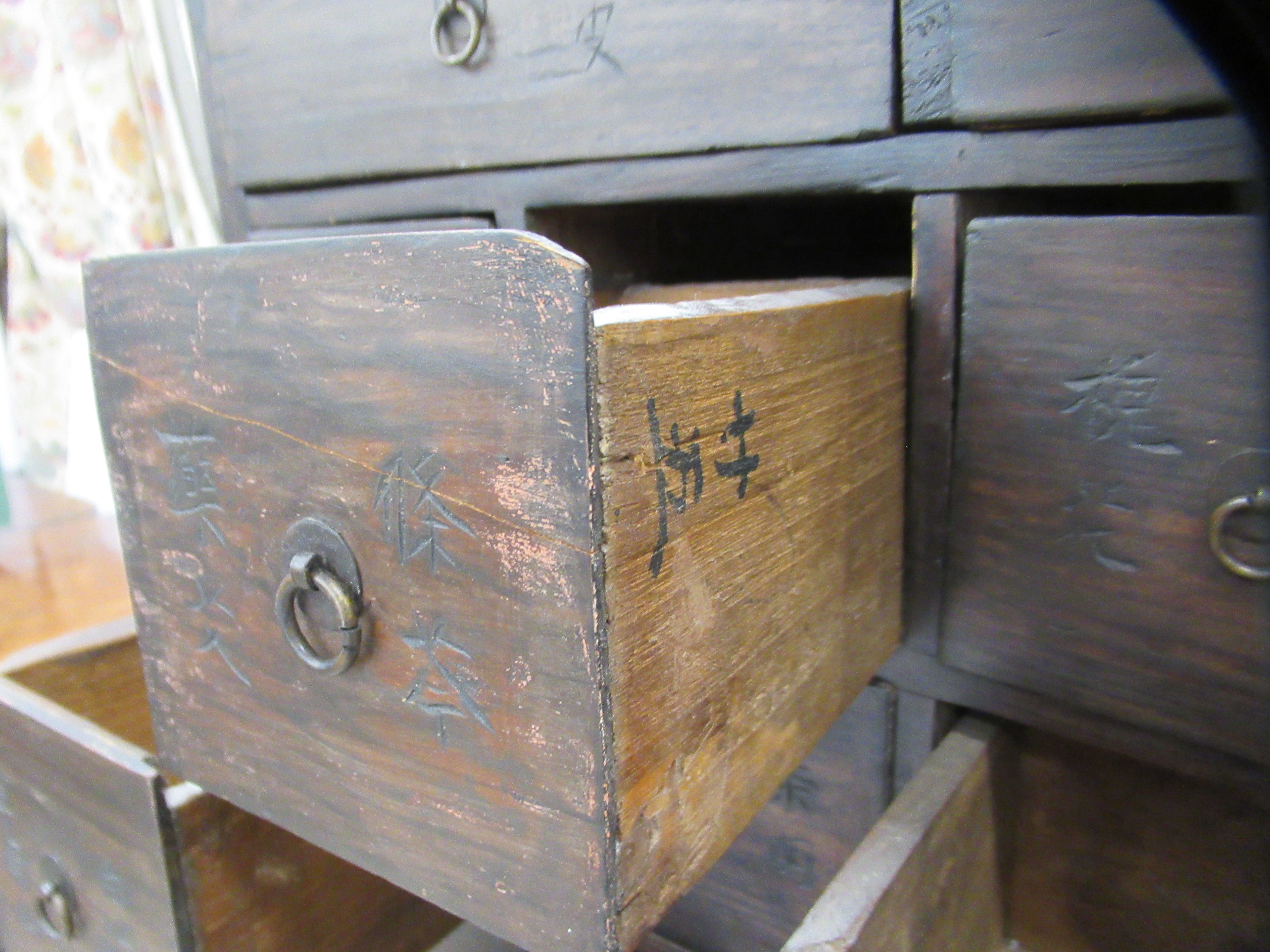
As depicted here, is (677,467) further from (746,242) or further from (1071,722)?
(746,242)

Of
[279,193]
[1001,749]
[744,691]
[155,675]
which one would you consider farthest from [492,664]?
[279,193]

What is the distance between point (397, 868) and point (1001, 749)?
0.36 metres

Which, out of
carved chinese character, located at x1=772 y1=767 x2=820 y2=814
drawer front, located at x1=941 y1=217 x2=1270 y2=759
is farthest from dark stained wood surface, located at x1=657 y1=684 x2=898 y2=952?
drawer front, located at x1=941 y1=217 x2=1270 y2=759

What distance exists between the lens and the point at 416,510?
0.98 feet

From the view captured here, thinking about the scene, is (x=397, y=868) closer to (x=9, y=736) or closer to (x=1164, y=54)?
(x=9, y=736)

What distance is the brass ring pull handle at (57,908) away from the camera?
21.7 inches

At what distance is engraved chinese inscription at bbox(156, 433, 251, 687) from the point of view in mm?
379

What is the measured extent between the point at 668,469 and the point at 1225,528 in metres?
0.28

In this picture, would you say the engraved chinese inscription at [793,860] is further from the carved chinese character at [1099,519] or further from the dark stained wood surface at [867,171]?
the dark stained wood surface at [867,171]

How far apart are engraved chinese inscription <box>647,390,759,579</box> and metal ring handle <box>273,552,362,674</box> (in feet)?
0.40

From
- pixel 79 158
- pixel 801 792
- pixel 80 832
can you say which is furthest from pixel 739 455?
pixel 79 158

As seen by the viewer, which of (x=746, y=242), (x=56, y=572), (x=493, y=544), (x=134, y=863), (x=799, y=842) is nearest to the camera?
(x=493, y=544)

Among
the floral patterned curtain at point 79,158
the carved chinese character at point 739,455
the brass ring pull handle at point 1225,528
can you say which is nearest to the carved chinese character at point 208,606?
the carved chinese character at point 739,455

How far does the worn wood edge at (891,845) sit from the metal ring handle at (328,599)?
0.66 ft
